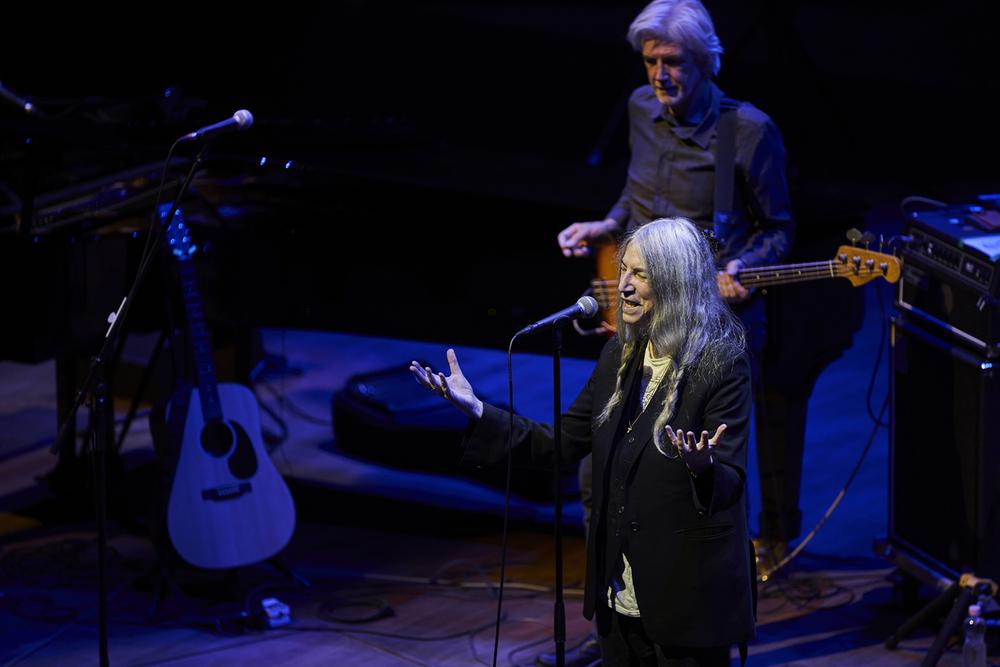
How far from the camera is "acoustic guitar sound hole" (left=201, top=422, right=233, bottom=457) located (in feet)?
13.9

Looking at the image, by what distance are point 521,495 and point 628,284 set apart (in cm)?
271

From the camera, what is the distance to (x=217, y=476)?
4.16m

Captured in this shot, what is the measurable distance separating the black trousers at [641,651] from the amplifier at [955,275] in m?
1.57

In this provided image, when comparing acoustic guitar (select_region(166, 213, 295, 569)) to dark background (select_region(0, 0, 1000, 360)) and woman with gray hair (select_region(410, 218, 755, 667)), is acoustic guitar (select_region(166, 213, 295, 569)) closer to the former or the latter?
dark background (select_region(0, 0, 1000, 360))

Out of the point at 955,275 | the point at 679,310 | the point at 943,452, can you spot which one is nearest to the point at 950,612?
the point at 943,452

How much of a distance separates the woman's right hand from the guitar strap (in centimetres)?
124

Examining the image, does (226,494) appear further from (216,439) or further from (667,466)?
(667,466)

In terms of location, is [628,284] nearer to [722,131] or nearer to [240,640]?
[722,131]

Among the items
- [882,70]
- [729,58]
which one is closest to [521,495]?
[729,58]

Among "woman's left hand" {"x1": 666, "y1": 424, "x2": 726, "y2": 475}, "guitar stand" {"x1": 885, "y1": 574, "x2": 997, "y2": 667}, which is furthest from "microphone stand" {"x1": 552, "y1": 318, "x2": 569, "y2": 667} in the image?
"guitar stand" {"x1": 885, "y1": 574, "x2": 997, "y2": 667}

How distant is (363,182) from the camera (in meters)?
4.86

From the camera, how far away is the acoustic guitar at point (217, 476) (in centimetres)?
409

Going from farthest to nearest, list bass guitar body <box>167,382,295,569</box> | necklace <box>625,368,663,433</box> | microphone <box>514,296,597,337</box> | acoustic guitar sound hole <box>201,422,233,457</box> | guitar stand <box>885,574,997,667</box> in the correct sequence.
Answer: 1. acoustic guitar sound hole <box>201,422,233,457</box>
2. bass guitar body <box>167,382,295,569</box>
3. guitar stand <box>885,574,997,667</box>
4. necklace <box>625,368,663,433</box>
5. microphone <box>514,296,597,337</box>

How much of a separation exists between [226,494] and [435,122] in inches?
196
